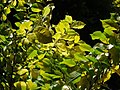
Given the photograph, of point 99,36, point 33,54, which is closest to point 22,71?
point 33,54

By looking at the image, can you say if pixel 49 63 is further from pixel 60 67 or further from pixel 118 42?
pixel 118 42

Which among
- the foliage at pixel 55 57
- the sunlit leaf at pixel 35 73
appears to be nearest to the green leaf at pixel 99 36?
the foliage at pixel 55 57

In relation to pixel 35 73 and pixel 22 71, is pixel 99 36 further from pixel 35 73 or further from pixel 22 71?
pixel 22 71

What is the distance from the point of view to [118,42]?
1.37 meters

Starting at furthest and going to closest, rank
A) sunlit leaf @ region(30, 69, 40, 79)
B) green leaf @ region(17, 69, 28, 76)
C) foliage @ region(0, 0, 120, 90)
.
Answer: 1. green leaf @ region(17, 69, 28, 76)
2. sunlit leaf @ region(30, 69, 40, 79)
3. foliage @ region(0, 0, 120, 90)

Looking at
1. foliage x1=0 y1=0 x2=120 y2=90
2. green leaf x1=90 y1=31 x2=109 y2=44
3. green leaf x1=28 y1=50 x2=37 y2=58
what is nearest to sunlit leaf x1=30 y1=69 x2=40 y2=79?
foliage x1=0 y1=0 x2=120 y2=90

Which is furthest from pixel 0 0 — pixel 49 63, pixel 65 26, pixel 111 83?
pixel 111 83

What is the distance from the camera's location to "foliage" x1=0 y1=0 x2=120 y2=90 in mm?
1364

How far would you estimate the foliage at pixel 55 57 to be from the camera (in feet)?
4.48

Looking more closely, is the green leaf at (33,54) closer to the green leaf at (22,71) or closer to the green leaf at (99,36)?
the green leaf at (22,71)

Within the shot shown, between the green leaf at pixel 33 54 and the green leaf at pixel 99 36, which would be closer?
the green leaf at pixel 99 36

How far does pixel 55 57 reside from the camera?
165 cm

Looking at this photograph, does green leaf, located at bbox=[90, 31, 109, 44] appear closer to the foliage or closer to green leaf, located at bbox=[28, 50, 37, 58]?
the foliage

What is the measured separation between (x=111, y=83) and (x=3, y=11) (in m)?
3.87
